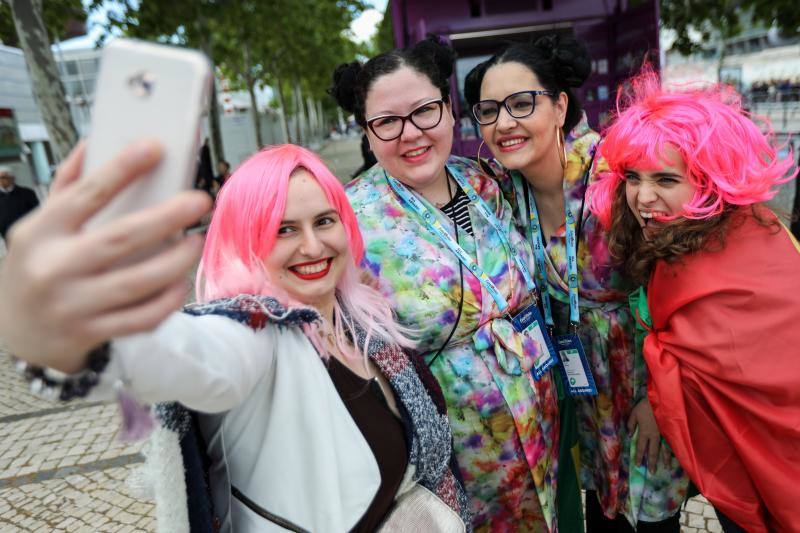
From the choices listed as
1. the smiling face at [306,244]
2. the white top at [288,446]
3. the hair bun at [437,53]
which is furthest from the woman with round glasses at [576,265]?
the white top at [288,446]

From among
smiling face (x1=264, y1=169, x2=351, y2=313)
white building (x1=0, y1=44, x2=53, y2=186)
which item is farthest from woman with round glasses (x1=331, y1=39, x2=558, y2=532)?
white building (x1=0, y1=44, x2=53, y2=186)

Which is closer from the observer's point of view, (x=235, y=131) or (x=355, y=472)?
(x=355, y=472)

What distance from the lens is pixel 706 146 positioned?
1.47 meters

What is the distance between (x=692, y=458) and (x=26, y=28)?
7.86 meters

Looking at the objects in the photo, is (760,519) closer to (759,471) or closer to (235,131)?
(759,471)

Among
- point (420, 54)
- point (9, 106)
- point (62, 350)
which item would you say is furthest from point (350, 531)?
point (9, 106)

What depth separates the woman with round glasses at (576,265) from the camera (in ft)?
6.26

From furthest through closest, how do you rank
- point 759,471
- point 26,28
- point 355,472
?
point 26,28
point 759,471
point 355,472

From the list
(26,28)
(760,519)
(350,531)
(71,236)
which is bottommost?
(760,519)

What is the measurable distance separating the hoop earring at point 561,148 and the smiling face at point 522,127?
0.07 feet

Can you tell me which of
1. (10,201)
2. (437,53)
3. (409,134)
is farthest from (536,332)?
(10,201)

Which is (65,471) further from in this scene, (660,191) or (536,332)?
(660,191)

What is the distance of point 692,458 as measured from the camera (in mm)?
1546

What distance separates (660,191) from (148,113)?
1467 millimetres
